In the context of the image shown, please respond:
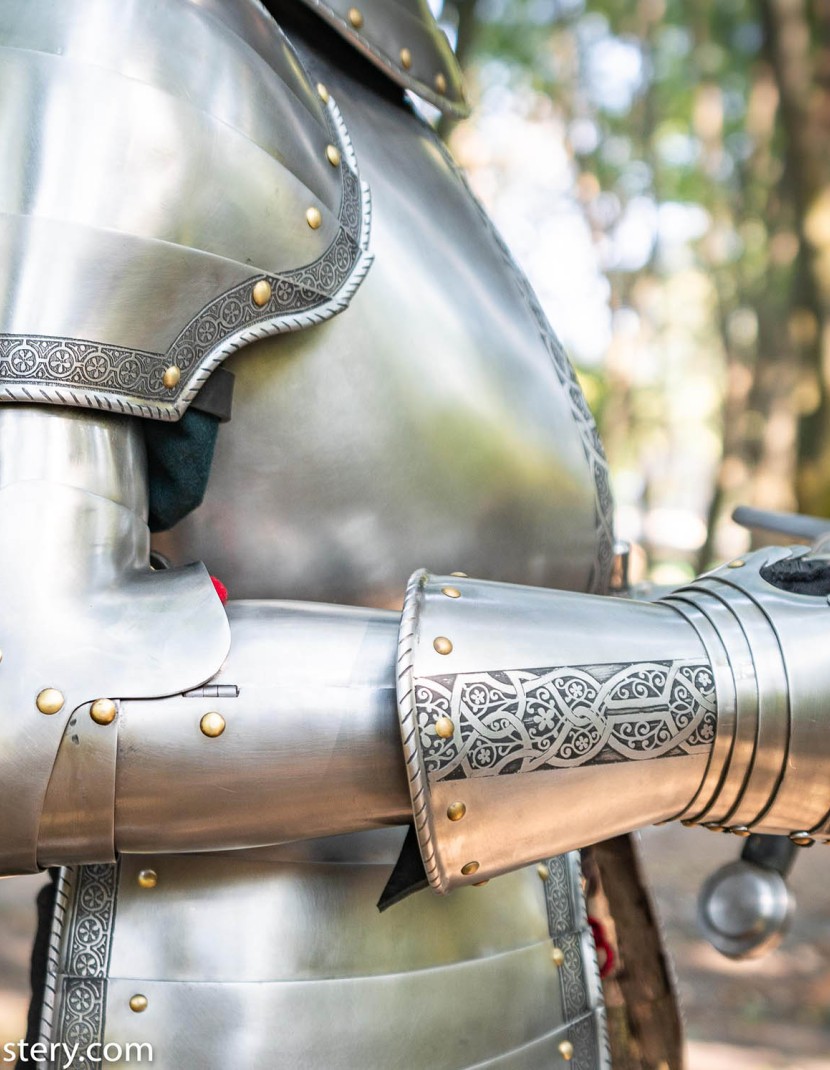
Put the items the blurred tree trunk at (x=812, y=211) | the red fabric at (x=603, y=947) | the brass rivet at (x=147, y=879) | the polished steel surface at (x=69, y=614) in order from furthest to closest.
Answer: the blurred tree trunk at (x=812, y=211) → the red fabric at (x=603, y=947) → the brass rivet at (x=147, y=879) → the polished steel surface at (x=69, y=614)

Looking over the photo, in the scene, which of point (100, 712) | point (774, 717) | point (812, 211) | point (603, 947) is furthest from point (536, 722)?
point (812, 211)

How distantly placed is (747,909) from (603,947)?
0.23 meters

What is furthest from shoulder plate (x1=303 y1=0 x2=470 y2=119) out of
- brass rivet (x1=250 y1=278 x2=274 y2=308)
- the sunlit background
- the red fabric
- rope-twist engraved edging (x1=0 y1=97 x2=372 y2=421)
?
the sunlit background

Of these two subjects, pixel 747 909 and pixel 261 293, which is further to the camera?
pixel 747 909

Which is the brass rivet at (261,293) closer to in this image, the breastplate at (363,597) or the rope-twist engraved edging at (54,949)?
the breastplate at (363,597)

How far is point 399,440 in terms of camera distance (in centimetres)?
110

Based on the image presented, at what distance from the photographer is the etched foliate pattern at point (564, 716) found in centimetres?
87

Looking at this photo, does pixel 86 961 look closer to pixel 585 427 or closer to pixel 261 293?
pixel 261 293

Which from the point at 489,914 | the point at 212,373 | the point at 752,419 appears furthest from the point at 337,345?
the point at 752,419

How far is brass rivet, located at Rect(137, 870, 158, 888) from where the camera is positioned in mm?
1045

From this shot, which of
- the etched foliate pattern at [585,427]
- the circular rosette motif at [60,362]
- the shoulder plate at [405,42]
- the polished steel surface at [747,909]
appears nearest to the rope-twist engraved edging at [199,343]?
the circular rosette motif at [60,362]

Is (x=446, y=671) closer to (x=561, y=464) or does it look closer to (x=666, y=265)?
(x=561, y=464)

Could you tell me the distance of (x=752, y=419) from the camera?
1375 cm

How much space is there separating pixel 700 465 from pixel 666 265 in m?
13.6
